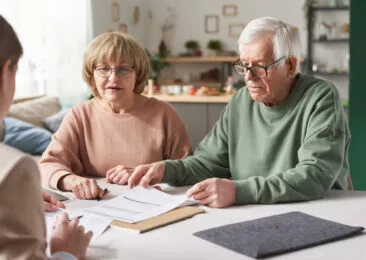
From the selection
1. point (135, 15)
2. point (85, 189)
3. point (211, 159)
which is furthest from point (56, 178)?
point (135, 15)

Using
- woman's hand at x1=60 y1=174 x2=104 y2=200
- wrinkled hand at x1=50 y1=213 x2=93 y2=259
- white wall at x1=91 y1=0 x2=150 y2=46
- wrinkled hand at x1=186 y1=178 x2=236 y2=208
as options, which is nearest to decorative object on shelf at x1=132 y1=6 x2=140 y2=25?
white wall at x1=91 y1=0 x2=150 y2=46

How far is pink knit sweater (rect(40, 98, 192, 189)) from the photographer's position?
2275mm

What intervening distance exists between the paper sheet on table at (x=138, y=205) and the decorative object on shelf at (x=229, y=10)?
7166 millimetres

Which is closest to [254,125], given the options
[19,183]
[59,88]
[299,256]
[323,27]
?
[299,256]

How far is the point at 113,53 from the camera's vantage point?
7.30 ft

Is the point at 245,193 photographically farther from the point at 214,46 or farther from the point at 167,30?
the point at 167,30

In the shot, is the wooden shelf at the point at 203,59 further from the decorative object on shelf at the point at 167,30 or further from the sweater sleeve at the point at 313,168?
the sweater sleeve at the point at 313,168

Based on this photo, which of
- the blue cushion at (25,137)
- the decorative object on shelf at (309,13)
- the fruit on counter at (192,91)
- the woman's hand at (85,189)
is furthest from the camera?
the decorative object on shelf at (309,13)

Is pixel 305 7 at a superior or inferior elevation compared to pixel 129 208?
superior

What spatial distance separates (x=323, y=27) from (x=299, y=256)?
7.47 meters

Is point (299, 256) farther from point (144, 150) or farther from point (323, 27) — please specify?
point (323, 27)

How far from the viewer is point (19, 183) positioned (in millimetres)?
938

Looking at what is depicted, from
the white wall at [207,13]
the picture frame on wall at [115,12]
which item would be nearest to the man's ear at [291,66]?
the picture frame on wall at [115,12]

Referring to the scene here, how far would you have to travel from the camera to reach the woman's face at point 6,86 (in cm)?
98
